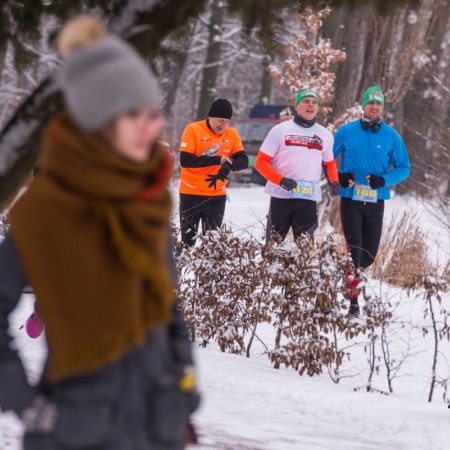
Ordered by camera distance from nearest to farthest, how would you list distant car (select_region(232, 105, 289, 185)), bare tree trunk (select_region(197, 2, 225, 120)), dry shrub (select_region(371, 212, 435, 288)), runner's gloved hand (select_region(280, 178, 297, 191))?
runner's gloved hand (select_region(280, 178, 297, 191))
dry shrub (select_region(371, 212, 435, 288))
distant car (select_region(232, 105, 289, 185))
bare tree trunk (select_region(197, 2, 225, 120))

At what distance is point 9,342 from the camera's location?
9.30 ft

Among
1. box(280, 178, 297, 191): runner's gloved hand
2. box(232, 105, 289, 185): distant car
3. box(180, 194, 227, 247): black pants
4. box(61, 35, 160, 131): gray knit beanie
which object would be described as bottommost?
box(232, 105, 289, 185): distant car

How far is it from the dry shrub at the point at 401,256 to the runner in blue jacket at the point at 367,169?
67.8 inches

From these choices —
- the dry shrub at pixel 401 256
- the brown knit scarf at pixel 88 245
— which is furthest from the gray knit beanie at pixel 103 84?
the dry shrub at pixel 401 256

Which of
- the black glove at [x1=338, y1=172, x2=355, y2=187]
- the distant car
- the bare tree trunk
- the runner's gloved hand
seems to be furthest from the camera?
the bare tree trunk

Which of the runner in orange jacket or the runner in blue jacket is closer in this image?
the runner in blue jacket

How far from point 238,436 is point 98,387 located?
3.15 meters

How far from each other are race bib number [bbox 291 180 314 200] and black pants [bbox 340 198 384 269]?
1.18ft

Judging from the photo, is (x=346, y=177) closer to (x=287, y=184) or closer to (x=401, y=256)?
(x=287, y=184)

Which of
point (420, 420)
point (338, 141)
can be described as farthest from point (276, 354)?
point (338, 141)

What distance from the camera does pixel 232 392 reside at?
22.0 ft

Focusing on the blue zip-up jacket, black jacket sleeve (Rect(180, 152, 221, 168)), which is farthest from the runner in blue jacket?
black jacket sleeve (Rect(180, 152, 221, 168))

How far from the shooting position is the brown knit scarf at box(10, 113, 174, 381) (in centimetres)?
254

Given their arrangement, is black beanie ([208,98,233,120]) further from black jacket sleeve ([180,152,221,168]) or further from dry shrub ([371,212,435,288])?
→ dry shrub ([371,212,435,288])
